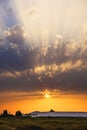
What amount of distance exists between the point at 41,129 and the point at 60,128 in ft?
23.7

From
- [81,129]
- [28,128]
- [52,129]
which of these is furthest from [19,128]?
[81,129]

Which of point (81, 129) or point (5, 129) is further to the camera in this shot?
point (81, 129)

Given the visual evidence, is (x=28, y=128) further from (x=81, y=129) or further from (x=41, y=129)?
(x=81, y=129)

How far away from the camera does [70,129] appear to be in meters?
123

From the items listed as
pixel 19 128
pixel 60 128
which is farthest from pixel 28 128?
pixel 60 128

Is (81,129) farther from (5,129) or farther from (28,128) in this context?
(5,129)

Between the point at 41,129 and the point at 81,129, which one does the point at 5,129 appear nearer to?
the point at 41,129

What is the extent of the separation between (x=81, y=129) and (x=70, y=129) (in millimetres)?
3647

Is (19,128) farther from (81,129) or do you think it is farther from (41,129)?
(81,129)

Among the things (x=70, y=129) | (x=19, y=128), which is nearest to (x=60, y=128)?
(x=70, y=129)

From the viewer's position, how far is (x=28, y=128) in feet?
396

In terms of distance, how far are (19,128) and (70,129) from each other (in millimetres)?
16236

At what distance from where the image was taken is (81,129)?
124 m

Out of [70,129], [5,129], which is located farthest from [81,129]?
[5,129]
